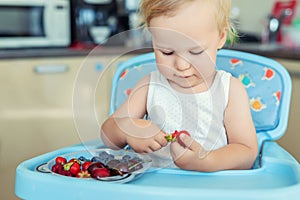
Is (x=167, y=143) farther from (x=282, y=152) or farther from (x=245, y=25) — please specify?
(x=245, y=25)

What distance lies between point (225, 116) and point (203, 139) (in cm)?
6

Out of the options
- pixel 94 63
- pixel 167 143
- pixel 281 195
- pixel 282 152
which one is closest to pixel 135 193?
pixel 167 143

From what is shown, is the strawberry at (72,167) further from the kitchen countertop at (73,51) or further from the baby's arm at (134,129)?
the kitchen countertop at (73,51)

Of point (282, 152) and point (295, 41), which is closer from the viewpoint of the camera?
point (282, 152)

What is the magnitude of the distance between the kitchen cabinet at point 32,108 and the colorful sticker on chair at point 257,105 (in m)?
1.04

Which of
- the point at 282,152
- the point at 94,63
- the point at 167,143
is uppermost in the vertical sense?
the point at 94,63

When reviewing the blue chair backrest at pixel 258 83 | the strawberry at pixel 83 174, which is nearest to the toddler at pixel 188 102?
the strawberry at pixel 83 174

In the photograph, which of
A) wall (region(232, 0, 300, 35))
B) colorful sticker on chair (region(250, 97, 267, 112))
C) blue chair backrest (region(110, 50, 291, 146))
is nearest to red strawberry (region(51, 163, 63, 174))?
blue chair backrest (region(110, 50, 291, 146))

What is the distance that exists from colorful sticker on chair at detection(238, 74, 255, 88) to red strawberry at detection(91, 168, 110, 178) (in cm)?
57

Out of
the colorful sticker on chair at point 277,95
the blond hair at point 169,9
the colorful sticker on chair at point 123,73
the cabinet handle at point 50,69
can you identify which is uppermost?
the blond hair at point 169,9

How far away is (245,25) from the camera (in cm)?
282

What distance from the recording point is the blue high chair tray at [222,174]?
837 millimetres

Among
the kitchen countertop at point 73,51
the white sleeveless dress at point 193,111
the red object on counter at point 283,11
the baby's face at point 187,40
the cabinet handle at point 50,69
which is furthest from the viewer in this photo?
the red object on counter at point 283,11

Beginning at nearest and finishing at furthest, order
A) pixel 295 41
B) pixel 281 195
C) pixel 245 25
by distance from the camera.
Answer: pixel 281 195 → pixel 295 41 → pixel 245 25
